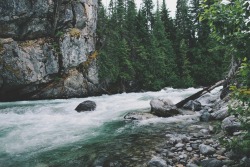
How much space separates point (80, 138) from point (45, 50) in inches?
826

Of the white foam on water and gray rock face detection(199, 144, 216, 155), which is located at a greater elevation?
gray rock face detection(199, 144, 216, 155)

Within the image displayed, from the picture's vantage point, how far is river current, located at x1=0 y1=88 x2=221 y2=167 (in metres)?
9.04

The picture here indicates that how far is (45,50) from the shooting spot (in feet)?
101

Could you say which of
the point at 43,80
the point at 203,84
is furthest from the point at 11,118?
the point at 203,84

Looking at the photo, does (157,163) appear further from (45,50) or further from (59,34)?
(59,34)

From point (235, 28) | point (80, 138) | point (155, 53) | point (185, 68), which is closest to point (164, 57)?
point (155, 53)

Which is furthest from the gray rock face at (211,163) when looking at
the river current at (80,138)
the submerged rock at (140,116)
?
the submerged rock at (140,116)

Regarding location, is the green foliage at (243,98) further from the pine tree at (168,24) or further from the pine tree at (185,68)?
the pine tree at (168,24)

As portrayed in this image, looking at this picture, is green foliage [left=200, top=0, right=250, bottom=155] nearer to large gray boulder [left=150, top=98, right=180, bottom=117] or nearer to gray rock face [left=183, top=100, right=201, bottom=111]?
large gray boulder [left=150, top=98, right=180, bottom=117]

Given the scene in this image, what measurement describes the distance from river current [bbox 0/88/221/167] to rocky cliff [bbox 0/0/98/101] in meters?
11.2

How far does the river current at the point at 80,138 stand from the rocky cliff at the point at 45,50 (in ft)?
36.6

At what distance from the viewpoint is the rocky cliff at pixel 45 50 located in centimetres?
2839

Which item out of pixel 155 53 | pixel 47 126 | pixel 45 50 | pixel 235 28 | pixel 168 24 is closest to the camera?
pixel 235 28

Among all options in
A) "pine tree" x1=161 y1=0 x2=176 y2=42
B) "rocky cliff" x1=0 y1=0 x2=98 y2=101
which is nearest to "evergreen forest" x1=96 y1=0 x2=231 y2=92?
"pine tree" x1=161 y1=0 x2=176 y2=42
